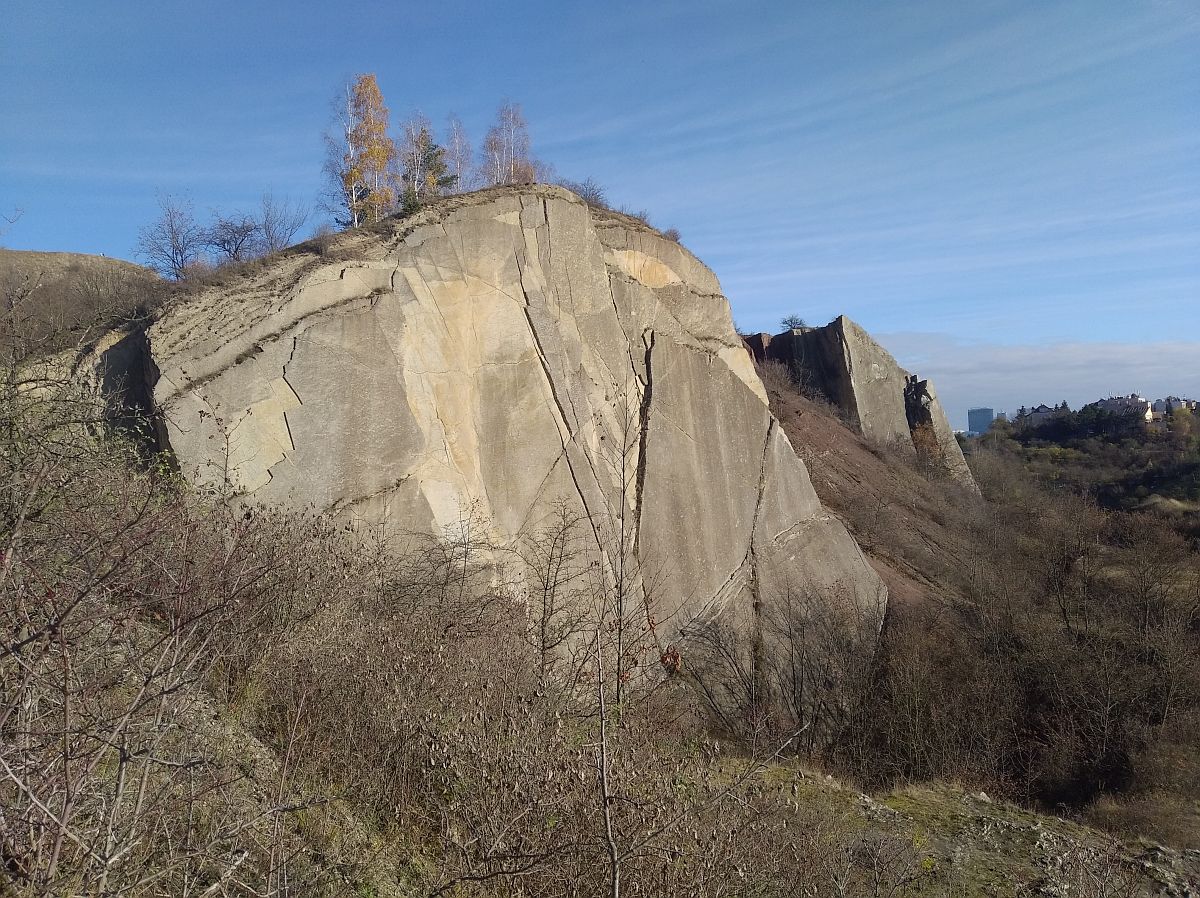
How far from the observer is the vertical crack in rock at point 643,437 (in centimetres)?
1331

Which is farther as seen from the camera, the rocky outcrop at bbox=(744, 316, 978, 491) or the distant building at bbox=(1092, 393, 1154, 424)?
the distant building at bbox=(1092, 393, 1154, 424)

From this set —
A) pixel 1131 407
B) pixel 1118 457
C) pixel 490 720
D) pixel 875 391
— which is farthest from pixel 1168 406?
pixel 490 720

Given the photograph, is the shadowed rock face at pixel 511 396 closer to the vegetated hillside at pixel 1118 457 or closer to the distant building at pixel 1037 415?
the vegetated hillside at pixel 1118 457

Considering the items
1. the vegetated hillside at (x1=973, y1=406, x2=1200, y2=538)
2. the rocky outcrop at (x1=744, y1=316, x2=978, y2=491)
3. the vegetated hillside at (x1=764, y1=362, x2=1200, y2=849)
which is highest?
the rocky outcrop at (x1=744, y1=316, x2=978, y2=491)

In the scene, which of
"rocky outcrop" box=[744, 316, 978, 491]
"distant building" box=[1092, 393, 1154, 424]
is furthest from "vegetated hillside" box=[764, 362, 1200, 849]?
"distant building" box=[1092, 393, 1154, 424]

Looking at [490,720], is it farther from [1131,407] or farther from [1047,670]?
[1131,407]

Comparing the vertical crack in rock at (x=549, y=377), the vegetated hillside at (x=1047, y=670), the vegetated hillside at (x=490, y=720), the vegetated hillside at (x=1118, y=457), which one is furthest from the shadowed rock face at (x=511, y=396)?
the vegetated hillside at (x=1118, y=457)

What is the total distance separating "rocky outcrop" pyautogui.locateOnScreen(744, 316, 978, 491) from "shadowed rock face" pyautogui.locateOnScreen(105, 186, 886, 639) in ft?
63.8

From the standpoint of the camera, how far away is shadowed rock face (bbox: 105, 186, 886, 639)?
32.2 ft

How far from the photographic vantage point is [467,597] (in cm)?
937

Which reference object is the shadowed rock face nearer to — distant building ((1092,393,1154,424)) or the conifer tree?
the conifer tree

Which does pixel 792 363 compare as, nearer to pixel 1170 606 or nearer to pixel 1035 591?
pixel 1035 591

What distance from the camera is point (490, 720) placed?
4668 millimetres

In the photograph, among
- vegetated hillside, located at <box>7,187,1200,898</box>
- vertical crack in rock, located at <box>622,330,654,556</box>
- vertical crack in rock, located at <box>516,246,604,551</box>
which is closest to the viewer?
vegetated hillside, located at <box>7,187,1200,898</box>
